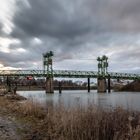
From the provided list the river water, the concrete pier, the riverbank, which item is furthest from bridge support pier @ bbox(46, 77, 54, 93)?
the riverbank

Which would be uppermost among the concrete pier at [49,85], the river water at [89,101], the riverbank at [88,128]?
the concrete pier at [49,85]

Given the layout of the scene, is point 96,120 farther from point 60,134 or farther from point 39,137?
point 39,137

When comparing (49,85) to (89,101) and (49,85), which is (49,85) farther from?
(89,101)

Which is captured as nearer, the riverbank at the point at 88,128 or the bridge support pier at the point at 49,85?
the riverbank at the point at 88,128

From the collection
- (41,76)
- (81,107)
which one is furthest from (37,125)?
(41,76)

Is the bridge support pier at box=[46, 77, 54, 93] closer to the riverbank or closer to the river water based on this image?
the river water

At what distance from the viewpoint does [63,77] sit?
622 feet

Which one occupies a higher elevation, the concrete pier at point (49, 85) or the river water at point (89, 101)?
the concrete pier at point (49, 85)

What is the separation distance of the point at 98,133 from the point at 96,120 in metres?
0.75

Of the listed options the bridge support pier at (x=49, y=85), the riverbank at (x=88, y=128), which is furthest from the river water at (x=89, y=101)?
the bridge support pier at (x=49, y=85)

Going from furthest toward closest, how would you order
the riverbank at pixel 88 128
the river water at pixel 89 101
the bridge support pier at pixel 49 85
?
1. the bridge support pier at pixel 49 85
2. the river water at pixel 89 101
3. the riverbank at pixel 88 128

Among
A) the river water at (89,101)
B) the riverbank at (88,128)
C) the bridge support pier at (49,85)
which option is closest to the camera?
the riverbank at (88,128)

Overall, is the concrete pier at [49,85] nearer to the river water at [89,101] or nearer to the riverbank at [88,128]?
the river water at [89,101]

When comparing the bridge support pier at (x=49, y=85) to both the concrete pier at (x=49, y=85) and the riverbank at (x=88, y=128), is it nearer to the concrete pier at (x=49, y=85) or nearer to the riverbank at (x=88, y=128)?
the concrete pier at (x=49, y=85)
